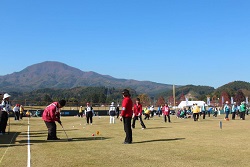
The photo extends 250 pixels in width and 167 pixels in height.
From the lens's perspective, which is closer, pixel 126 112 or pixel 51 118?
pixel 126 112

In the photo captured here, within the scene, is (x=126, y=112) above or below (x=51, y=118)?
above

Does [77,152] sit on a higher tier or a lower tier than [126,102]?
lower

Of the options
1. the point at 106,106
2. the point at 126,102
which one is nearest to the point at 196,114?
the point at 126,102

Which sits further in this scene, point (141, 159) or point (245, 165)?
point (141, 159)

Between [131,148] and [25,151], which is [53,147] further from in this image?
[131,148]

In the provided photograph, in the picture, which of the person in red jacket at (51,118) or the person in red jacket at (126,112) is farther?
the person in red jacket at (51,118)

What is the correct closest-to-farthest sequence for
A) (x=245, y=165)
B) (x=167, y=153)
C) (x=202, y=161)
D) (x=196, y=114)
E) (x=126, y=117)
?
(x=245, y=165)
(x=202, y=161)
(x=167, y=153)
(x=126, y=117)
(x=196, y=114)

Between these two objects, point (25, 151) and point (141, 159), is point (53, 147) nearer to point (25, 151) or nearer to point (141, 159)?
point (25, 151)

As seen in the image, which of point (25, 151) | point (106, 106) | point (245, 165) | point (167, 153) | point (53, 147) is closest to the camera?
point (245, 165)

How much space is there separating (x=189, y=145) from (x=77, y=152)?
13.2 ft

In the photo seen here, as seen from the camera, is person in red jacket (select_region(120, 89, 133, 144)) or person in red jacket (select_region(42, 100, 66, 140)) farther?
person in red jacket (select_region(42, 100, 66, 140))

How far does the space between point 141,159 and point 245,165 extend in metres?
2.63

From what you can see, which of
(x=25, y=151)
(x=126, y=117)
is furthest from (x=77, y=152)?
(x=126, y=117)

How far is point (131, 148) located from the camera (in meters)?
12.4
